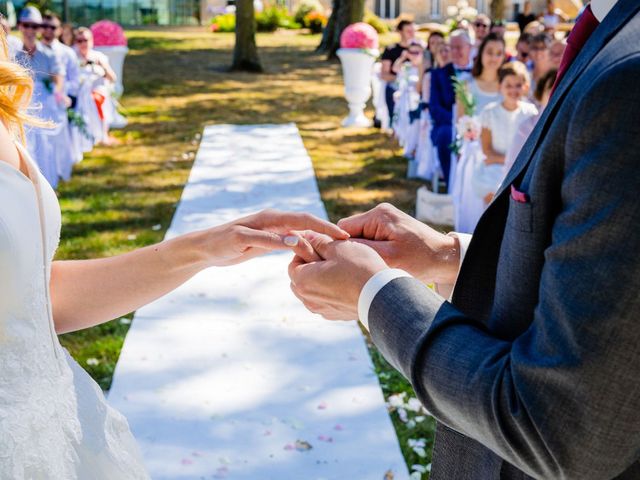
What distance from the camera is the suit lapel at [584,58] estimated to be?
109 centimetres

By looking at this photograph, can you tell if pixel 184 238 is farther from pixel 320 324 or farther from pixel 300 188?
pixel 300 188

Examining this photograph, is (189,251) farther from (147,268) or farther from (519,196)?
(519,196)

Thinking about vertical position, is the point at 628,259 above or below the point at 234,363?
above

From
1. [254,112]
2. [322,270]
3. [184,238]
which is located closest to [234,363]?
[184,238]

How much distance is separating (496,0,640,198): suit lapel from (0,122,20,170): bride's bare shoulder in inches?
36.6

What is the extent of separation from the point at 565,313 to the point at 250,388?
3579 millimetres

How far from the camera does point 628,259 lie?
3.12ft

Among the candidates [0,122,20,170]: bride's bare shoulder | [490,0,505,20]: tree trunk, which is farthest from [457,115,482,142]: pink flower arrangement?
[490,0,505,20]: tree trunk

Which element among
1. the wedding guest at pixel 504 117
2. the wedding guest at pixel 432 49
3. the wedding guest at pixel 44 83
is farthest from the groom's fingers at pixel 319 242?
the wedding guest at pixel 432 49

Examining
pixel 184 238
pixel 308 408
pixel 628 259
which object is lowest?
pixel 308 408

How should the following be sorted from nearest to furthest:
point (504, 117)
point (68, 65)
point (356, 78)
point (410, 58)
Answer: point (504, 117) < point (68, 65) < point (410, 58) < point (356, 78)

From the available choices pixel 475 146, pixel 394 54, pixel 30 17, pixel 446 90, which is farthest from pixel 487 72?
pixel 30 17

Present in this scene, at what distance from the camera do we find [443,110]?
8.74m

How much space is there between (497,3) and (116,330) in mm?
19071
